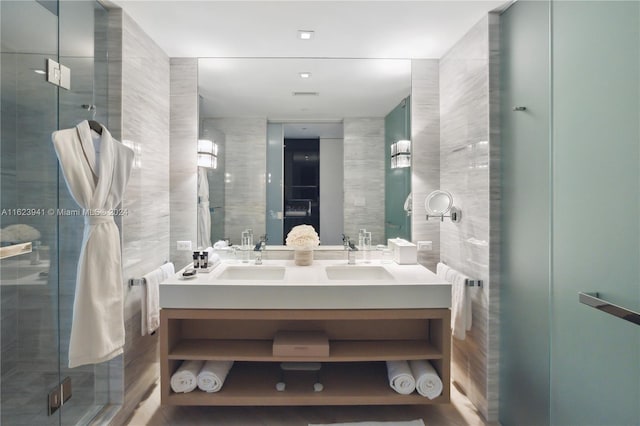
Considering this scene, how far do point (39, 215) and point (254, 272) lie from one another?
49.9 inches

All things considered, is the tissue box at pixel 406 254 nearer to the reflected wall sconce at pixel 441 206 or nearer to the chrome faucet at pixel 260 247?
the reflected wall sconce at pixel 441 206

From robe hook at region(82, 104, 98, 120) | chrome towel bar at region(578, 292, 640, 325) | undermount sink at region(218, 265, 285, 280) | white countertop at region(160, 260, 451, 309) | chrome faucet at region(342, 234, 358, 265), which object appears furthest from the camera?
chrome faucet at region(342, 234, 358, 265)

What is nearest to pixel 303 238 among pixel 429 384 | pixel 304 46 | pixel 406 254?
pixel 406 254

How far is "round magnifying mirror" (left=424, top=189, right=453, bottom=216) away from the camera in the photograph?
94.9 inches

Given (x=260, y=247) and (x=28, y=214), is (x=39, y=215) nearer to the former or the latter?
(x=28, y=214)

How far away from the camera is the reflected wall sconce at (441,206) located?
2.37 metres

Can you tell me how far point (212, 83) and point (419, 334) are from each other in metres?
2.37

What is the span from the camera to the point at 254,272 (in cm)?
246

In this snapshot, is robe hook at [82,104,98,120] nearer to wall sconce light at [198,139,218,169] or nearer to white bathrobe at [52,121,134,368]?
white bathrobe at [52,121,134,368]

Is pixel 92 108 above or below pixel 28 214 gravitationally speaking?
above

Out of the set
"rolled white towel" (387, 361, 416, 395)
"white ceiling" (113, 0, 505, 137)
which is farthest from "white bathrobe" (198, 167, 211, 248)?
"rolled white towel" (387, 361, 416, 395)

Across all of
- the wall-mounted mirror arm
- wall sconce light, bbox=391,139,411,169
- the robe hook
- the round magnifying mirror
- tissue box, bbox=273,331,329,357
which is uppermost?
the robe hook

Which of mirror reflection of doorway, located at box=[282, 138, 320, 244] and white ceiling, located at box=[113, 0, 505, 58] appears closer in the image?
white ceiling, located at box=[113, 0, 505, 58]

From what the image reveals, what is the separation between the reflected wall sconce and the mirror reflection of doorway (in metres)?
0.82
